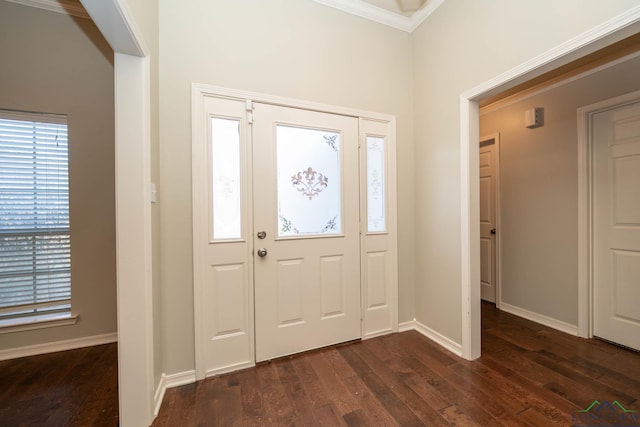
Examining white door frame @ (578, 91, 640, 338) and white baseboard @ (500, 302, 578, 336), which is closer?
white door frame @ (578, 91, 640, 338)

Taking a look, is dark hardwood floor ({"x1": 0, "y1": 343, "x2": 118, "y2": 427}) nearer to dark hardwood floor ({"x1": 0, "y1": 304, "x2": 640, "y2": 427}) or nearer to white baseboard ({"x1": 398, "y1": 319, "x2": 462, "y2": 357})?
dark hardwood floor ({"x1": 0, "y1": 304, "x2": 640, "y2": 427})

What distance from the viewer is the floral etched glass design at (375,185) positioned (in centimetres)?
245

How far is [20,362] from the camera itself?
2023mm

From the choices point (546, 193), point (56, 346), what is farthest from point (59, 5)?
point (546, 193)

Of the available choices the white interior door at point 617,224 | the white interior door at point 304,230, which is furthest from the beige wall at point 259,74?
the white interior door at point 617,224

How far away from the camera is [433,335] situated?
2.38m

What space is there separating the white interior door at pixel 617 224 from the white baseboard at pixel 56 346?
4.65 meters

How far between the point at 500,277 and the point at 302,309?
2.61 metres

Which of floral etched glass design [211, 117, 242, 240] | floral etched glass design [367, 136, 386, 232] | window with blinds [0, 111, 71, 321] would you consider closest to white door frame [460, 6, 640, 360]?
floral etched glass design [367, 136, 386, 232]

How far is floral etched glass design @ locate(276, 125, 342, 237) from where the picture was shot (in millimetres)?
2113

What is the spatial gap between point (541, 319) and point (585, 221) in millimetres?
1135

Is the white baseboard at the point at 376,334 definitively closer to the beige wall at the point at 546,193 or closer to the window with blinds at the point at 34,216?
the beige wall at the point at 546,193

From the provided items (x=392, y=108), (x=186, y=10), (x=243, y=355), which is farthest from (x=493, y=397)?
(x=186, y=10)

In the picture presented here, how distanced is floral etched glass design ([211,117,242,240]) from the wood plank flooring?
110cm
